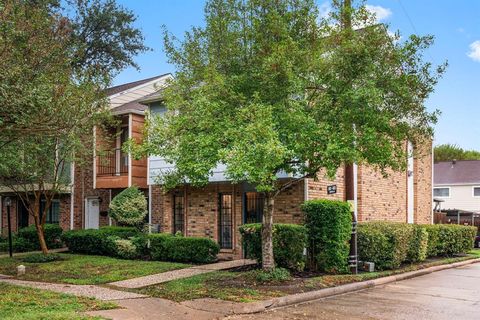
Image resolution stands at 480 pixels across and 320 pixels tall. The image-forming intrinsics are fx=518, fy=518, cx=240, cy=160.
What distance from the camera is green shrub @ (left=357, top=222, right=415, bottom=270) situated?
575 inches

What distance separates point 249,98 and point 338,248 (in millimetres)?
4814

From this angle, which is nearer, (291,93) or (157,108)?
(291,93)

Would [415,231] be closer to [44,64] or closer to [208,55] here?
[208,55]

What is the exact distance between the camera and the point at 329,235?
45.0 ft

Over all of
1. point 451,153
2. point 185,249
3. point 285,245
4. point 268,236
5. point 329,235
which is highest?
point 451,153

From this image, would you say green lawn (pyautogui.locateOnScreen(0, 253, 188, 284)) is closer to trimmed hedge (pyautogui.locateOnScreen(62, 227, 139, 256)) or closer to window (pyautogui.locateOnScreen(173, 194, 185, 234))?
trimmed hedge (pyautogui.locateOnScreen(62, 227, 139, 256))

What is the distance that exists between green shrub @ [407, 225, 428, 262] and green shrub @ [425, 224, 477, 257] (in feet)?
3.61

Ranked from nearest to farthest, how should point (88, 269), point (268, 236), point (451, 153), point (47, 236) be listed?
1. point (268, 236)
2. point (88, 269)
3. point (47, 236)
4. point (451, 153)

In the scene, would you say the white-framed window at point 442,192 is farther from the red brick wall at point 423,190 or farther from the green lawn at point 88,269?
the green lawn at point 88,269

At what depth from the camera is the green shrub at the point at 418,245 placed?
16500 millimetres

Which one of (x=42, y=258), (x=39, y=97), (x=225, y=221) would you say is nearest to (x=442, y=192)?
(x=225, y=221)

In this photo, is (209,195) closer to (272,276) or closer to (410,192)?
(272,276)

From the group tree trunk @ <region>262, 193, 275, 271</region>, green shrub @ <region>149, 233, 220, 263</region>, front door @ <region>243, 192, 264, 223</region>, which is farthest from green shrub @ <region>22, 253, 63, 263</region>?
tree trunk @ <region>262, 193, 275, 271</region>

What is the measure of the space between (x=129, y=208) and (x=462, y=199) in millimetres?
33214
